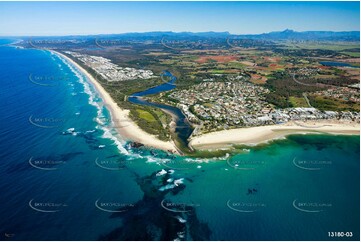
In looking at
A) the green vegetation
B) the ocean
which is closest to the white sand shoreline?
the ocean

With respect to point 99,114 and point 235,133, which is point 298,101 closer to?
point 235,133

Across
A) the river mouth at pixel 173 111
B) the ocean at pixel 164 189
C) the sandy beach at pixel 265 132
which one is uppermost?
the river mouth at pixel 173 111

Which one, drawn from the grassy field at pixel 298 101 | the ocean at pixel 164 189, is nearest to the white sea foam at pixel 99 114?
the ocean at pixel 164 189

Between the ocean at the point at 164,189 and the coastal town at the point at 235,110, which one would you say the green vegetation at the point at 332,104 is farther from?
the ocean at the point at 164,189

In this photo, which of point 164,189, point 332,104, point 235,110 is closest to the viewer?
point 164,189

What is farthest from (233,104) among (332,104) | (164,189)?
(164,189)

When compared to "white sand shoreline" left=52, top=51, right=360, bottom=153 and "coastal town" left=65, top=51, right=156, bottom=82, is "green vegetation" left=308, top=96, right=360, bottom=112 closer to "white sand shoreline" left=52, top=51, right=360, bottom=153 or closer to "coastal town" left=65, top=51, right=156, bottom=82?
"white sand shoreline" left=52, top=51, right=360, bottom=153

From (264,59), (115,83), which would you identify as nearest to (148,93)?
(115,83)
